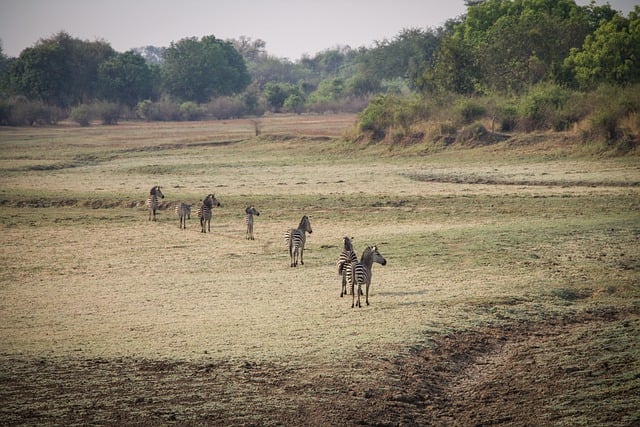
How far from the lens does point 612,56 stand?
41.6 m

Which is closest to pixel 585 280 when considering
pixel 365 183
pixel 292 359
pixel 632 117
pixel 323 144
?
pixel 292 359

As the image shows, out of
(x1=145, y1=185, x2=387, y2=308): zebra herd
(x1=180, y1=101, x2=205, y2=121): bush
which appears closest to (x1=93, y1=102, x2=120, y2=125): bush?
(x1=180, y1=101, x2=205, y2=121): bush

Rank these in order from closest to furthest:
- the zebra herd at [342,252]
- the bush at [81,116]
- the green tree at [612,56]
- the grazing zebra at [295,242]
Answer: the zebra herd at [342,252] → the grazing zebra at [295,242] → the green tree at [612,56] → the bush at [81,116]

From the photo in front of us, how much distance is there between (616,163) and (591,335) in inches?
824

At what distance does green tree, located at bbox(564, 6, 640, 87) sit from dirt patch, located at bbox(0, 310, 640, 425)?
32.4 metres

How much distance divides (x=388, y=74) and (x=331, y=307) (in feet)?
256

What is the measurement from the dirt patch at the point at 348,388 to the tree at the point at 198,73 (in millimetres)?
81542

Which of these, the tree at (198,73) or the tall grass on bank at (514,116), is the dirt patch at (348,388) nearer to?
the tall grass on bank at (514,116)

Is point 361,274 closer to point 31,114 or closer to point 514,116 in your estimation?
point 514,116

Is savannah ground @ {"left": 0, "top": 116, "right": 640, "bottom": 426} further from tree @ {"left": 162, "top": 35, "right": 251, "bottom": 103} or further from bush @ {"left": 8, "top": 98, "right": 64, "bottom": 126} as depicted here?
tree @ {"left": 162, "top": 35, "right": 251, "bottom": 103}

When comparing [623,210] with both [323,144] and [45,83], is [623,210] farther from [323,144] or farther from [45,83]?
[45,83]

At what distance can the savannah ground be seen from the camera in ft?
32.9

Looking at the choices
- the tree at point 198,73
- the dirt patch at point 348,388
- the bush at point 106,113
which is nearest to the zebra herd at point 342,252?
the dirt patch at point 348,388

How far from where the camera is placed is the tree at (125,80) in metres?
84.4
